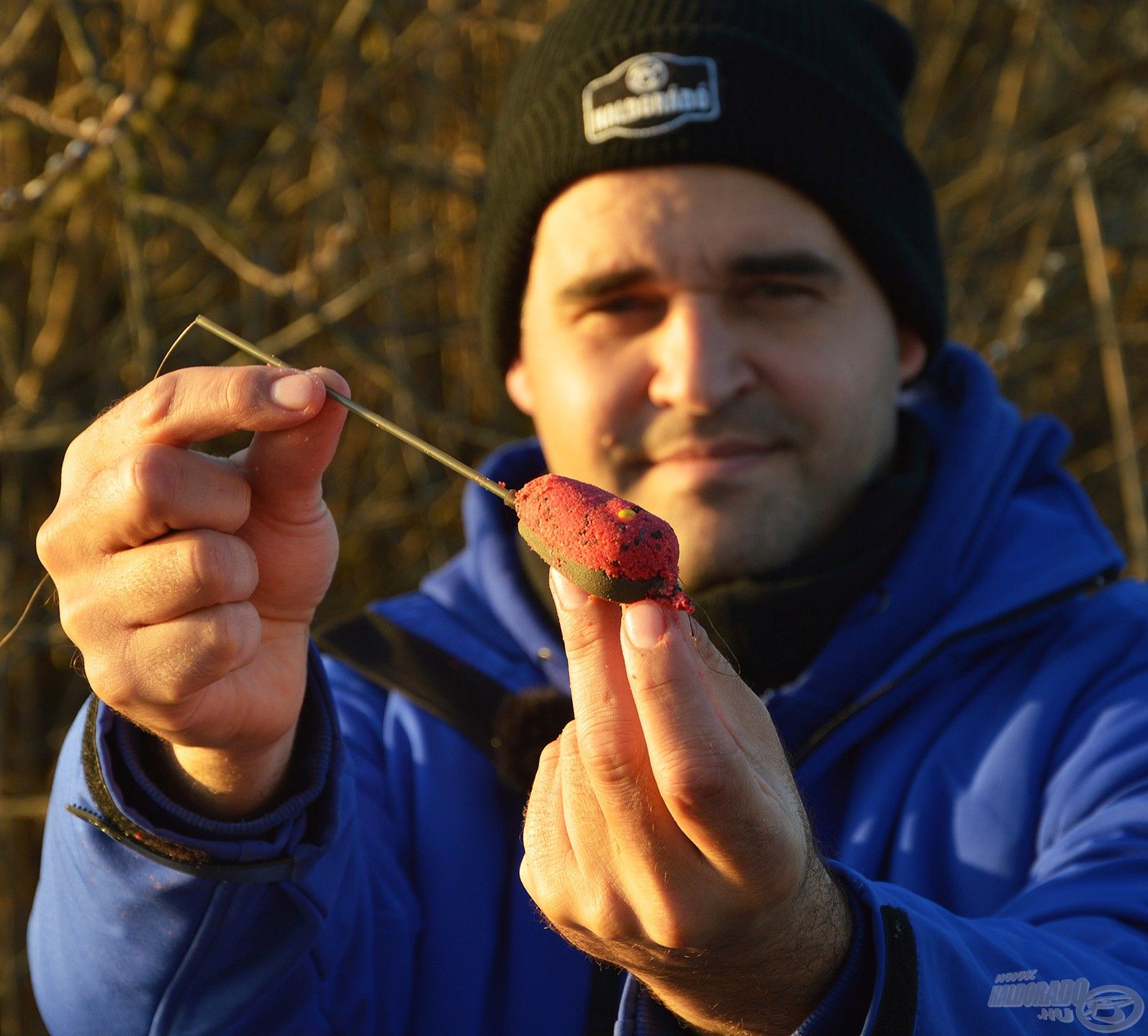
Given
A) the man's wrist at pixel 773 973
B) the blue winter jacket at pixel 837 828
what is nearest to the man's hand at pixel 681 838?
the man's wrist at pixel 773 973

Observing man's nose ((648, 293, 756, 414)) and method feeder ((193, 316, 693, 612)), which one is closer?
method feeder ((193, 316, 693, 612))

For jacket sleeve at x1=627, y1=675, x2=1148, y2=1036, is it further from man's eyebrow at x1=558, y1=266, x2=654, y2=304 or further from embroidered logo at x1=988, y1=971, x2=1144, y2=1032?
man's eyebrow at x1=558, y1=266, x2=654, y2=304

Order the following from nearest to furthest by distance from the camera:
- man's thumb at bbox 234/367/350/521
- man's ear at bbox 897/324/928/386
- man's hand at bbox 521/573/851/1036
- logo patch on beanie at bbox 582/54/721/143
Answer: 1. man's hand at bbox 521/573/851/1036
2. man's thumb at bbox 234/367/350/521
3. logo patch on beanie at bbox 582/54/721/143
4. man's ear at bbox 897/324/928/386

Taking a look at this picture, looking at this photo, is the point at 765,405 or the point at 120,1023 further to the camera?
the point at 765,405

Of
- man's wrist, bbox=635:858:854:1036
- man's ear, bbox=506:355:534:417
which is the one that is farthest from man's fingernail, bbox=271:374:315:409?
man's ear, bbox=506:355:534:417

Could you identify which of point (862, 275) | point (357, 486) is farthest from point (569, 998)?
point (357, 486)

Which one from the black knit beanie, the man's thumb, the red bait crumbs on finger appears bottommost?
the red bait crumbs on finger

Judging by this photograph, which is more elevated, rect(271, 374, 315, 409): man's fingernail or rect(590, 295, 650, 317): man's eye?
rect(590, 295, 650, 317): man's eye

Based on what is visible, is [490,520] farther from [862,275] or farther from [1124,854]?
[1124,854]
